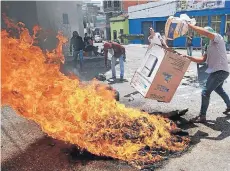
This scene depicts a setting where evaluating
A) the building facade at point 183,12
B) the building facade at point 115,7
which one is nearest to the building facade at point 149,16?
the building facade at point 183,12

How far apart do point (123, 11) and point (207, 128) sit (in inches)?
1628

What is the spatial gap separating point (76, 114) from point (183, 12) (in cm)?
2169

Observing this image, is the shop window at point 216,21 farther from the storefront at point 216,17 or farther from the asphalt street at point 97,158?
the asphalt street at point 97,158

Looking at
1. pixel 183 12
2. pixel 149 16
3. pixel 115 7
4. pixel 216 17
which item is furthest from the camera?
pixel 115 7

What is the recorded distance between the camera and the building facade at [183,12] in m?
20.7

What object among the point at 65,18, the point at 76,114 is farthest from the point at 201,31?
the point at 65,18

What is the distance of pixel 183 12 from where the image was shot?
77.6ft

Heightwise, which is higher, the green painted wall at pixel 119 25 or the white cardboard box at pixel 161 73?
the green painted wall at pixel 119 25

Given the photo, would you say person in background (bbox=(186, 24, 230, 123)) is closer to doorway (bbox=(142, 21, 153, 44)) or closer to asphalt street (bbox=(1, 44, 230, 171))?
asphalt street (bbox=(1, 44, 230, 171))

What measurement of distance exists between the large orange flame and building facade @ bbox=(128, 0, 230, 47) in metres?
15.4

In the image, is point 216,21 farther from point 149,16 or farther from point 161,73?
point 161,73

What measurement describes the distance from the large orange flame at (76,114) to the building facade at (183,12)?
15424 millimetres

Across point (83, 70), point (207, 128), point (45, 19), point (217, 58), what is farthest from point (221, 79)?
point (45, 19)

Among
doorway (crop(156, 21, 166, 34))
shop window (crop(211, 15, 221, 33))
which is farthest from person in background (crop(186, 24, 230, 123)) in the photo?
doorway (crop(156, 21, 166, 34))
